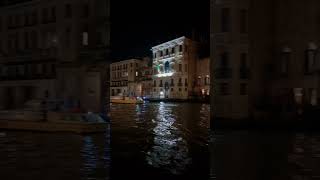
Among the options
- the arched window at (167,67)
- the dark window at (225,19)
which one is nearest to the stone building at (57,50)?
the dark window at (225,19)

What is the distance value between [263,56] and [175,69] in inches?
1407

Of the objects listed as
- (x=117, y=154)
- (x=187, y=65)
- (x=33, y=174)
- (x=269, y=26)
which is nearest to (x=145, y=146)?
(x=117, y=154)

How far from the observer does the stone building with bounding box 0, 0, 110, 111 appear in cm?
1016

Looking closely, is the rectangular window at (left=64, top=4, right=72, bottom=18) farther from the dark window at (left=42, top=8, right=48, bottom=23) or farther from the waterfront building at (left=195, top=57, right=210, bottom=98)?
the waterfront building at (left=195, top=57, right=210, bottom=98)

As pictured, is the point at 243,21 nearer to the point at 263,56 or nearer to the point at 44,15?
the point at 263,56

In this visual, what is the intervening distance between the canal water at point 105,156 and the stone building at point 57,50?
4.11ft

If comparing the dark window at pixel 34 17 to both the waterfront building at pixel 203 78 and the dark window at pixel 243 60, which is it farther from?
the waterfront building at pixel 203 78

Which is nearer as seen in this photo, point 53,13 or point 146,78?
point 53,13

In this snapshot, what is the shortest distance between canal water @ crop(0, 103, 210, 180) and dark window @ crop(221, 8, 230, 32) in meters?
3.82

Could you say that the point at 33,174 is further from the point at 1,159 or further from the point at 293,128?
the point at 293,128

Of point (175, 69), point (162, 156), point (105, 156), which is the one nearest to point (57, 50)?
point (105, 156)

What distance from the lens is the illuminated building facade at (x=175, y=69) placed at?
46000mm

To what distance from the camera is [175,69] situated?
160 ft

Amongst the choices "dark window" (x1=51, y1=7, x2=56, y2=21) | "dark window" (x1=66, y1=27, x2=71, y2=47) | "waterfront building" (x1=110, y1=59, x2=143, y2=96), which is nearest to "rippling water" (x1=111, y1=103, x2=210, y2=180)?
"dark window" (x1=66, y1=27, x2=71, y2=47)
